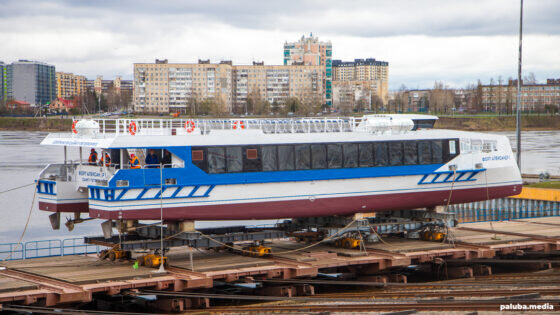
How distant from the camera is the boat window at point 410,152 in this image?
27969 mm

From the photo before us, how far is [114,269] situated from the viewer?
22969mm

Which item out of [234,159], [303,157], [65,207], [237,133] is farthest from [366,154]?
[65,207]

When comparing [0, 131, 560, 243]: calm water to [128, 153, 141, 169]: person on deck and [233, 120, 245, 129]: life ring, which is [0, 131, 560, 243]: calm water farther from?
[128, 153, 141, 169]: person on deck

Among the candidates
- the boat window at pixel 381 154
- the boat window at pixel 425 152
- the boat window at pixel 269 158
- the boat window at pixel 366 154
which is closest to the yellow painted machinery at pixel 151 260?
the boat window at pixel 269 158

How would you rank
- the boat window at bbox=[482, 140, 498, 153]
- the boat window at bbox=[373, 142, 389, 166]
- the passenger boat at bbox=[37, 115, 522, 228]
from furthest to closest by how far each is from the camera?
the boat window at bbox=[482, 140, 498, 153], the boat window at bbox=[373, 142, 389, 166], the passenger boat at bbox=[37, 115, 522, 228]

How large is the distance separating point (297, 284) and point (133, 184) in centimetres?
642

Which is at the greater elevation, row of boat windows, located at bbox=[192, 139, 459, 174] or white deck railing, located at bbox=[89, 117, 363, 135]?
white deck railing, located at bbox=[89, 117, 363, 135]

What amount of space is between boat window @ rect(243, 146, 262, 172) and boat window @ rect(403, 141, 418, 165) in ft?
20.5

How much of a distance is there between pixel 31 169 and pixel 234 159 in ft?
174

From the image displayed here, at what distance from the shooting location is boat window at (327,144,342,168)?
26.4 m

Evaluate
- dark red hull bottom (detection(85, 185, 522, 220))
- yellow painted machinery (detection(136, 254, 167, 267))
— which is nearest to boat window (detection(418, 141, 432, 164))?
dark red hull bottom (detection(85, 185, 522, 220))

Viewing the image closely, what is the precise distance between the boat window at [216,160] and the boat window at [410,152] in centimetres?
756

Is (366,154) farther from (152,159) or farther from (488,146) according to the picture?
(152,159)

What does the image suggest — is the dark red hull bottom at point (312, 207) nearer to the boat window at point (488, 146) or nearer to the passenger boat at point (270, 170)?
the passenger boat at point (270, 170)
